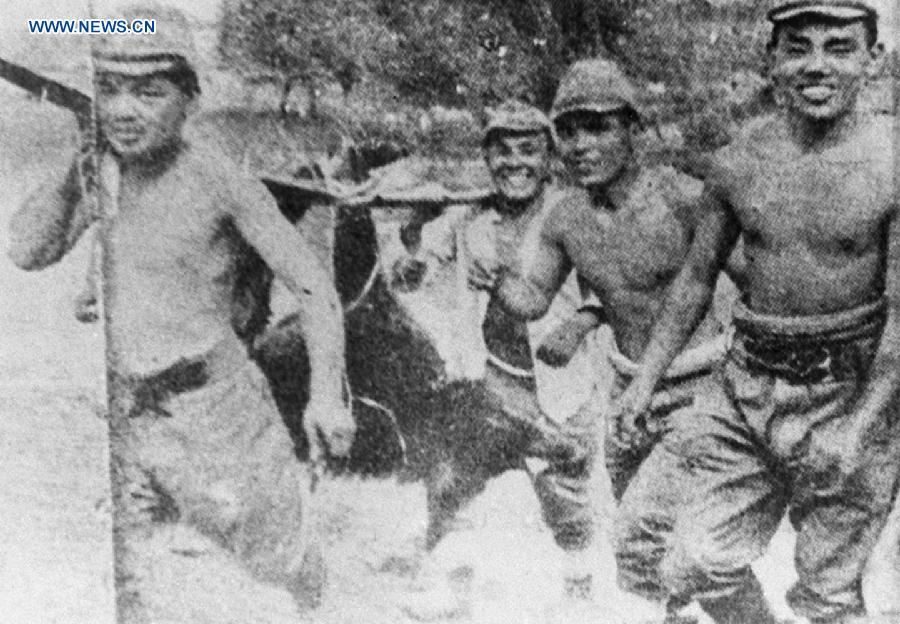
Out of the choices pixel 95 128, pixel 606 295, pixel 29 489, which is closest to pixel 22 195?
pixel 95 128

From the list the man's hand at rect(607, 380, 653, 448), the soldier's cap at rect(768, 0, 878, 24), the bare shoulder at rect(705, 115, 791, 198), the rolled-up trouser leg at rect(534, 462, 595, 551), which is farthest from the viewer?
the rolled-up trouser leg at rect(534, 462, 595, 551)

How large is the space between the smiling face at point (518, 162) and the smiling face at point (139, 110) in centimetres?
86

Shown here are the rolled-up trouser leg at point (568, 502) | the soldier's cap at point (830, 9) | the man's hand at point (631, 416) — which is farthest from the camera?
the rolled-up trouser leg at point (568, 502)

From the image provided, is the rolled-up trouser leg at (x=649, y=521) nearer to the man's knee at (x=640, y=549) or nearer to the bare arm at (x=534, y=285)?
the man's knee at (x=640, y=549)

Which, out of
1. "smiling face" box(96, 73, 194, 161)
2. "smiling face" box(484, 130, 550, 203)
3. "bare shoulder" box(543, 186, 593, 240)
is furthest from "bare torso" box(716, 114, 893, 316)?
"smiling face" box(96, 73, 194, 161)

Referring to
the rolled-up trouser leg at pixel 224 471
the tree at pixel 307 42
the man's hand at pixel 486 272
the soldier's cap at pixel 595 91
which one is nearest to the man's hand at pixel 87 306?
the rolled-up trouser leg at pixel 224 471

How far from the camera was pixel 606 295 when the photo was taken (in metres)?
3.79

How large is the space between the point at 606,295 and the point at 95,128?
59.0 inches

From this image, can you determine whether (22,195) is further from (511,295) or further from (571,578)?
(571,578)

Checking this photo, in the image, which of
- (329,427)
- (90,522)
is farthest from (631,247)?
(90,522)

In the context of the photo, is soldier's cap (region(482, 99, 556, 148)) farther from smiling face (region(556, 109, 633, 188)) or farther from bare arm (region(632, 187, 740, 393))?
bare arm (region(632, 187, 740, 393))

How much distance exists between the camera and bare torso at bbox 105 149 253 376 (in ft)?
12.3

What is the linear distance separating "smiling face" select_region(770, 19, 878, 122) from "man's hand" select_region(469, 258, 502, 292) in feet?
3.04

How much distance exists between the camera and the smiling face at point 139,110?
3695 mm
